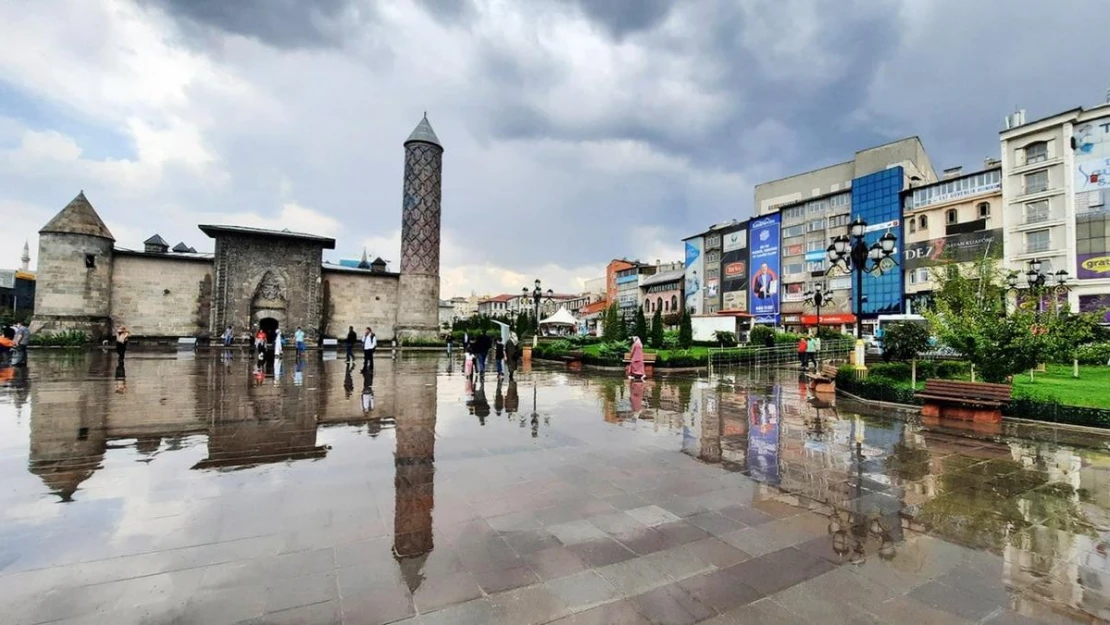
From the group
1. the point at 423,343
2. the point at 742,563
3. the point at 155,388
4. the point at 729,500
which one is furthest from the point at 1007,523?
the point at 423,343

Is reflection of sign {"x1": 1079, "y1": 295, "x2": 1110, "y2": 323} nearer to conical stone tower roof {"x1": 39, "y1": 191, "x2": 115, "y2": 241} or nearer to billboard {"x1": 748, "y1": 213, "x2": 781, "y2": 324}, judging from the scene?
billboard {"x1": 748, "y1": 213, "x2": 781, "y2": 324}

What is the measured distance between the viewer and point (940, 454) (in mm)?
6621

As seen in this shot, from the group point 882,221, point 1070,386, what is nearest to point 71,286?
point 1070,386

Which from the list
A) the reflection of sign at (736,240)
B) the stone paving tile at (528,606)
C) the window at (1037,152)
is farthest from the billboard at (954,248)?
the stone paving tile at (528,606)

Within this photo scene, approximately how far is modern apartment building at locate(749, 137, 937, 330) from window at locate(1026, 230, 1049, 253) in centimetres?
855

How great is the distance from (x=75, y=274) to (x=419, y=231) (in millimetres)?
19910

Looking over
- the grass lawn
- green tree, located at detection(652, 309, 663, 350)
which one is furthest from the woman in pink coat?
green tree, located at detection(652, 309, 663, 350)

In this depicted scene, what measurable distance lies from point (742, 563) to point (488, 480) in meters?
2.67

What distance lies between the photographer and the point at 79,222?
1166 inches

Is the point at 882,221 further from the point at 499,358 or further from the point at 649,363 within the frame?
the point at 499,358

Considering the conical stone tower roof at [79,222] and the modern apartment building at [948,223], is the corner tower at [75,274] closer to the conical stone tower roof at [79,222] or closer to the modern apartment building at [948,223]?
the conical stone tower roof at [79,222]

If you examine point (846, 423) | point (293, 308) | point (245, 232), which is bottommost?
point (846, 423)

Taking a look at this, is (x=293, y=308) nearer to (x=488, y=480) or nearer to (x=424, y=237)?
(x=424, y=237)

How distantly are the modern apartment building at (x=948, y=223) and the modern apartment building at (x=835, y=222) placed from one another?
3.68 feet
